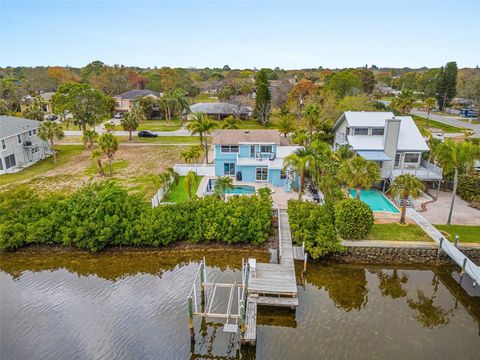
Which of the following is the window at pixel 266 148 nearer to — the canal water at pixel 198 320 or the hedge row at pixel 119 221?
A: the hedge row at pixel 119 221

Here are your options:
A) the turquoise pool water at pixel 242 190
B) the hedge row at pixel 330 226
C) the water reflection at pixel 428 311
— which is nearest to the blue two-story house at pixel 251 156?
the turquoise pool water at pixel 242 190

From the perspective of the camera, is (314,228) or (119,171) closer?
(314,228)

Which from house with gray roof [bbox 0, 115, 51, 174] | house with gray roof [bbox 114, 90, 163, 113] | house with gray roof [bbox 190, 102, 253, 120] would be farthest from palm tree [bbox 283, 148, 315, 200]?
house with gray roof [bbox 114, 90, 163, 113]

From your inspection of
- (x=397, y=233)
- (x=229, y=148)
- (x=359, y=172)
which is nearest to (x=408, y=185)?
(x=359, y=172)

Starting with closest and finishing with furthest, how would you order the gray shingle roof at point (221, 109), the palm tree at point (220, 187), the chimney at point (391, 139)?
the palm tree at point (220, 187) → the chimney at point (391, 139) → the gray shingle roof at point (221, 109)

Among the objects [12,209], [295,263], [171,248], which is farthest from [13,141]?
[295,263]

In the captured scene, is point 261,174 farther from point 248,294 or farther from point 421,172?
point 248,294

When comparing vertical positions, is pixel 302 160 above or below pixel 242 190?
above
